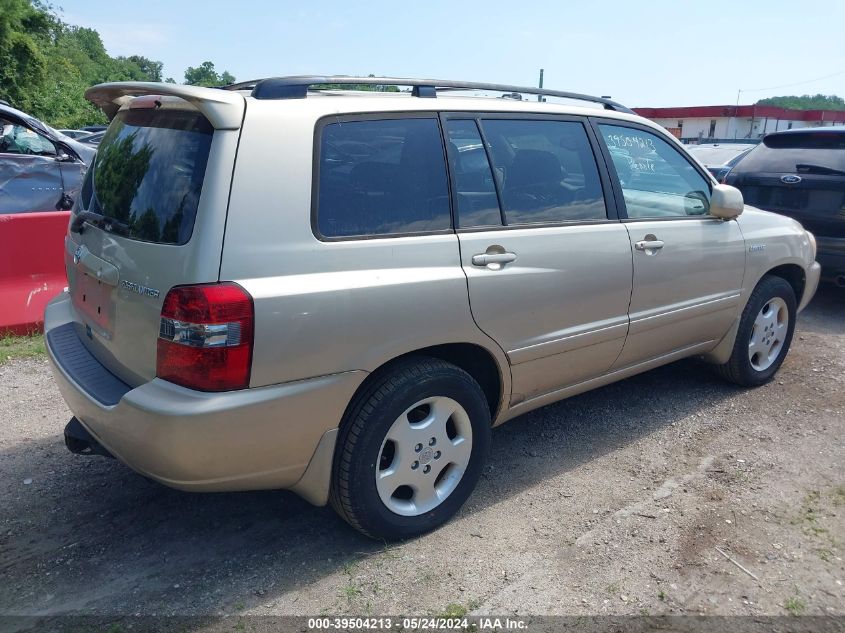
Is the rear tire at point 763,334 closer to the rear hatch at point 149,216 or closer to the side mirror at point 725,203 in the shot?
the side mirror at point 725,203

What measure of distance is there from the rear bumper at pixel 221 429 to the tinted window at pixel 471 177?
2.99ft

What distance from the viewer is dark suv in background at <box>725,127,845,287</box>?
6480 mm

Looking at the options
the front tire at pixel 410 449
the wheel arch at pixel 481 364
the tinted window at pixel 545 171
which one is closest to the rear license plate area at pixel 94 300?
the front tire at pixel 410 449

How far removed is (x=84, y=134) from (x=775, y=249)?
1746 cm

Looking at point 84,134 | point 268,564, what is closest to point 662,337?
point 268,564

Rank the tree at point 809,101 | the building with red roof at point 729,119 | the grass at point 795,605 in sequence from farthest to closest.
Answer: the tree at point 809,101, the building with red roof at point 729,119, the grass at point 795,605

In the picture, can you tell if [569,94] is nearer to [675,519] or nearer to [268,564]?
[675,519]

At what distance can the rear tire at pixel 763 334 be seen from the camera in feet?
15.4

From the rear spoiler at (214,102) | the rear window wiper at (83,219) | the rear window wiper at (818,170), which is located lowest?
the rear window wiper at (83,219)

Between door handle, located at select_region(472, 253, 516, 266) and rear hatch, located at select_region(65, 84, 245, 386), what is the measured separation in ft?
3.62

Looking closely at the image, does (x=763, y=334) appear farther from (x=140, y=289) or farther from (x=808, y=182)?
(x=140, y=289)

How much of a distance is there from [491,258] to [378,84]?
0.90m

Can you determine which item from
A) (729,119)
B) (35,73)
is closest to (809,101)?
(729,119)

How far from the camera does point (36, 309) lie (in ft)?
18.1
